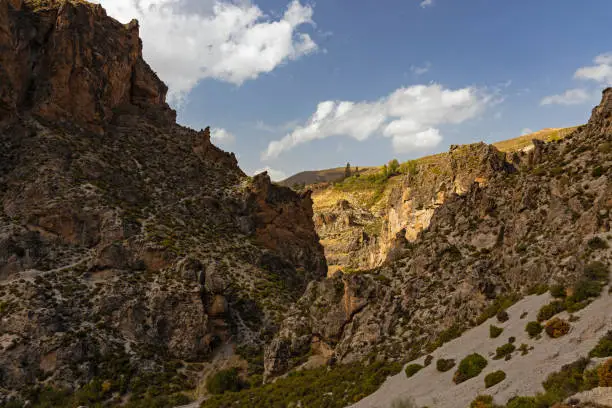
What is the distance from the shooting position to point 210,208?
233 feet

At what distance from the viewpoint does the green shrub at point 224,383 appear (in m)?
46.0

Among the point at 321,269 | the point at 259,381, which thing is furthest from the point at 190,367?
the point at 321,269

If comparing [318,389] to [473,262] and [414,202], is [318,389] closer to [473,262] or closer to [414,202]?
[473,262]

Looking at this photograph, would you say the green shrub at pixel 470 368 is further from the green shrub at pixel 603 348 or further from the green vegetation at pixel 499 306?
the green shrub at pixel 603 348

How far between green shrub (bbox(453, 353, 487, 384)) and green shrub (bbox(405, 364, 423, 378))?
4.30 m

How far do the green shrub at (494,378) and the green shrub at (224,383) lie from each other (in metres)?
30.2

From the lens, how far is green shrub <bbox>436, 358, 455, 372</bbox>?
26105 mm

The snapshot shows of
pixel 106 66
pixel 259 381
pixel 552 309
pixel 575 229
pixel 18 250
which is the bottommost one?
pixel 259 381

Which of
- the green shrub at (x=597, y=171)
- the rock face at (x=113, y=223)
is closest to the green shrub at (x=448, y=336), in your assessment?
the green shrub at (x=597, y=171)

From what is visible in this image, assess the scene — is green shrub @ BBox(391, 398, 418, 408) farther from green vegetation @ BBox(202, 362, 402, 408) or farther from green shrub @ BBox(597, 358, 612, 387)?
green shrub @ BBox(597, 358, 612, 387)

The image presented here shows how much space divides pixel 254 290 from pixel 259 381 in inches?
650

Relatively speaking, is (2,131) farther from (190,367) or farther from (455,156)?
(455,156)

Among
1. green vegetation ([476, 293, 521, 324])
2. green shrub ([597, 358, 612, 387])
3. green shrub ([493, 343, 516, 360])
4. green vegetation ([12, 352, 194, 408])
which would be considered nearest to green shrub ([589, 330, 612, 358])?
green shrub ([597, 358, 612, 387])

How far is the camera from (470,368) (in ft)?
77.8
